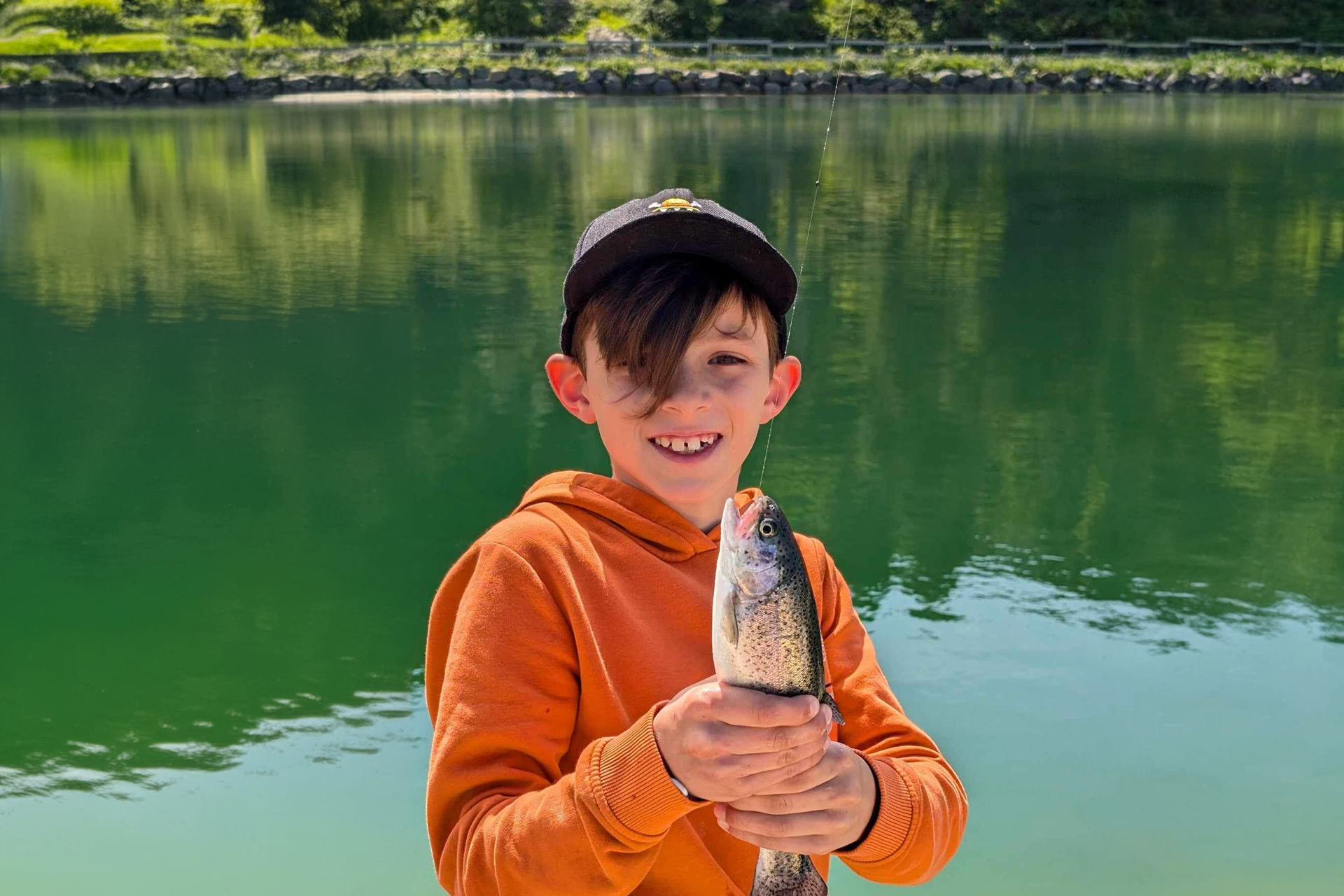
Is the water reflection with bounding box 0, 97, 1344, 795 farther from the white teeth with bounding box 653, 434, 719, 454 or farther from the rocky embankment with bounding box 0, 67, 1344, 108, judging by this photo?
the rocky embankment with bounding box 0, 67, 1344, 108

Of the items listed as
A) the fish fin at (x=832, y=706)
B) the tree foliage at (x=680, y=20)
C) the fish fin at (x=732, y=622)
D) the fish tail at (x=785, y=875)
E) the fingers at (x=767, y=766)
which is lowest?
the fish tail at (x=785, y=875)

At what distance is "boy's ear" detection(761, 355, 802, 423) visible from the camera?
5.77 feet

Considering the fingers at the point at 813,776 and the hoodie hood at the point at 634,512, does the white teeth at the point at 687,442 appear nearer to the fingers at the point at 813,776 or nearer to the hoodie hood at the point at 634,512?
the hoodie hood at the point at 634,512

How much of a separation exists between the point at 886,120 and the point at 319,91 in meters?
16.1

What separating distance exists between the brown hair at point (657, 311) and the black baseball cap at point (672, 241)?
0.01 meters

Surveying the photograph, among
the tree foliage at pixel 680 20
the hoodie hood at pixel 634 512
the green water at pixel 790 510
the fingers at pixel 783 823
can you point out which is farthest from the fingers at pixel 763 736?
the tree foliage at pixel 680 20

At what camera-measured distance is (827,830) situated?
4.51 feet

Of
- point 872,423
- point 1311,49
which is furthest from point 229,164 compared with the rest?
point 1311,49

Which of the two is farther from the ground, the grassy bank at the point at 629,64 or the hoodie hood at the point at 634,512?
the grassy bank at the point at 629,64

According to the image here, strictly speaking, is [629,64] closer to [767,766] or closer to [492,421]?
[492,421]

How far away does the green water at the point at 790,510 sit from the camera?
3334 millimetres

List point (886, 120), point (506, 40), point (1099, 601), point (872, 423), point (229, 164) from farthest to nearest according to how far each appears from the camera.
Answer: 1. point (506, 40)
2. point (886, 120)
3. point (229, 164)
4. point (872, 423)
5. point (1099, 601)

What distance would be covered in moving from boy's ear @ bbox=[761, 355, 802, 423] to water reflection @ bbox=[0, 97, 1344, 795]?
218cm

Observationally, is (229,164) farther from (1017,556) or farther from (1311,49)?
(1311,49)
